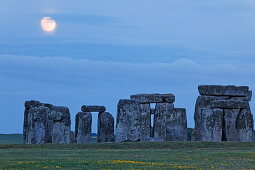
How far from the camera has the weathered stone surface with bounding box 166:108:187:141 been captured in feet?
138

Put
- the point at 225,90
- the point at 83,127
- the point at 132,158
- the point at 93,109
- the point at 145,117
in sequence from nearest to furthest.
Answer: the point at 132,158
the point at 225,90
the point at 83,127
the point at 93,109
the point at 145,117

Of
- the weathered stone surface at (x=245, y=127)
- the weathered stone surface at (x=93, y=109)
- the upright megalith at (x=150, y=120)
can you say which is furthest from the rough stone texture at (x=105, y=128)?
the weathered stone surface at (x=245, y=127)

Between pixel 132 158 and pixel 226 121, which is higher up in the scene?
pixel 226 121

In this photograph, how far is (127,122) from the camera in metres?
37.9

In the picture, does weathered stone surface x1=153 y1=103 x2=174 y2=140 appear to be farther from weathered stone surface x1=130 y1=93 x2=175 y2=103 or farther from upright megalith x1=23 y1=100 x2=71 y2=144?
upright megalith x1=23 y1=100 x2=71 y2=144

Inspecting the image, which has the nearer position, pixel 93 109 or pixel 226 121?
pixel 226 121

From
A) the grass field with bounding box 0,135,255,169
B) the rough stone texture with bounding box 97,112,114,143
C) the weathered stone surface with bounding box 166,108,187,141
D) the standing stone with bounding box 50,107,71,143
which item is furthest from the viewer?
the weathered stone surface with bounding box 166,108,187,141

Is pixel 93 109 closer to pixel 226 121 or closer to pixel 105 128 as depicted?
pixel 105 128

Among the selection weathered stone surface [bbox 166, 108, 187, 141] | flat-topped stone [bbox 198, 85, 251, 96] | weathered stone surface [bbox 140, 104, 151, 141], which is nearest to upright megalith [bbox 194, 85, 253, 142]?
weathered stone surface [bbox 166, 108, 187, 141]

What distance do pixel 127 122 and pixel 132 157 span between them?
11.1m

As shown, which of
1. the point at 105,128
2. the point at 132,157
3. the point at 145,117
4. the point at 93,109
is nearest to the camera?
the point at 132,157

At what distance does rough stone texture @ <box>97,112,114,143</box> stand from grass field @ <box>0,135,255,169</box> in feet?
21.6

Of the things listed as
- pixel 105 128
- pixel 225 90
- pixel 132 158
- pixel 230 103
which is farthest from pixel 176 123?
pixel 132 158

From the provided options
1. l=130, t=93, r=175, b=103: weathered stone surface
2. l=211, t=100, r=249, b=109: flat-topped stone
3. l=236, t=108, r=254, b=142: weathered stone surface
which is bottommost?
l=236, t=108, r=254, b=142: weathered stone surface
